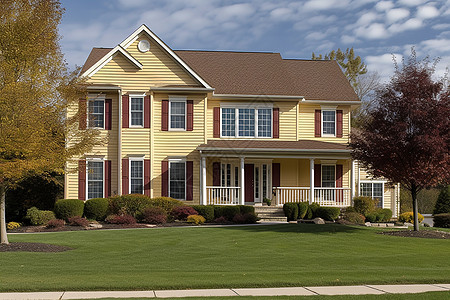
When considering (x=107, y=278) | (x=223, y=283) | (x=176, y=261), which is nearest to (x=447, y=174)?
(x=176, y=261)

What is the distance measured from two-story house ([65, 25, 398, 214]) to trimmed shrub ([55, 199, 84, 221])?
87.1 inches

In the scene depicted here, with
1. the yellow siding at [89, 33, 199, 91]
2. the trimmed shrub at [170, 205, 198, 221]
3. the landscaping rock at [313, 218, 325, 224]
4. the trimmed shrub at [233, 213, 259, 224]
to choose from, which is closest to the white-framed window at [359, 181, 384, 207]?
the landscaping rock at [313, 218, 325, 224]

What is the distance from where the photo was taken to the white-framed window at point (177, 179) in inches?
1111

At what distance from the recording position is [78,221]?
23.7 m

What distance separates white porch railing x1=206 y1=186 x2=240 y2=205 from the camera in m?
27.8

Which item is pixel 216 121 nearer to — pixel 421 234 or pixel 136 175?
pixel 136 175

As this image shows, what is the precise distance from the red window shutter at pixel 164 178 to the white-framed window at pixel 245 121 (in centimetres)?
376

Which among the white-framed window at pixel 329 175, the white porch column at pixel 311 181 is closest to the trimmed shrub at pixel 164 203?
the white porch column at pixel 311 181

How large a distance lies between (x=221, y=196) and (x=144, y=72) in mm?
7957

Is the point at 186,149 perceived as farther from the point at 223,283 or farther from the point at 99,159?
the point at 223,283

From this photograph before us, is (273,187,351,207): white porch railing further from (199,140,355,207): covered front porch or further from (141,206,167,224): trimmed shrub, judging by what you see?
(141,206,167,224): trimmed shrub

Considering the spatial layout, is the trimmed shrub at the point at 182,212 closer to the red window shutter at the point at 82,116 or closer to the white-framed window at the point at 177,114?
the white-framed window at the point at 177,114

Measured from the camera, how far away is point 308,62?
35.5 meters

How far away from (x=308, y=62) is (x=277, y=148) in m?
10.6
